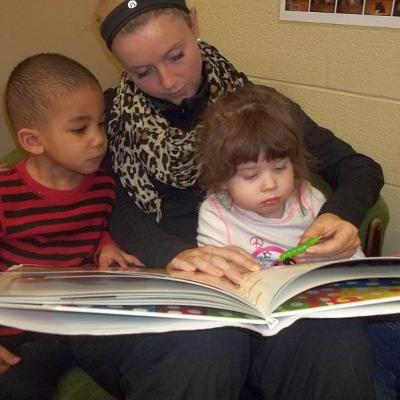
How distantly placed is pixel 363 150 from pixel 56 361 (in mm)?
965

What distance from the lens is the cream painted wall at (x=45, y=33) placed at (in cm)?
151

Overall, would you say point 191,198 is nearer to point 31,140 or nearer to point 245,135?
point 245,135

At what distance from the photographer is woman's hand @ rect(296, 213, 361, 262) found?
891 mm

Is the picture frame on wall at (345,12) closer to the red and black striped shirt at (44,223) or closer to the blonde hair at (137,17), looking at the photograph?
the blonde hair at (137,17)

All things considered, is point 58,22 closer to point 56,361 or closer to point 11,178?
point 11,178

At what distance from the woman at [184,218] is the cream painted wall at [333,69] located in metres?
0.21

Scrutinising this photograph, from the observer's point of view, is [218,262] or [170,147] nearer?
[218,262]

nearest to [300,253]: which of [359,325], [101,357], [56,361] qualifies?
[359,325]

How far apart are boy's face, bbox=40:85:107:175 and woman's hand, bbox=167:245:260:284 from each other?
13.1 inches

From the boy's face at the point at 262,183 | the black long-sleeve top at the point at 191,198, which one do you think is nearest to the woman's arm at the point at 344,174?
the black long-sleeve top at the point at 191,198

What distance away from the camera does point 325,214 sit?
1010 mm

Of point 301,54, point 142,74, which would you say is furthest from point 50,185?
point 301,54

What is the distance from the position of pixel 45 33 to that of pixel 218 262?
111cm

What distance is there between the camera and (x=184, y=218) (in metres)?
1.24
